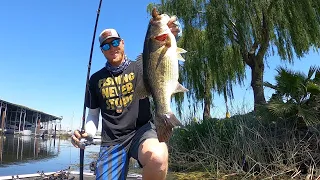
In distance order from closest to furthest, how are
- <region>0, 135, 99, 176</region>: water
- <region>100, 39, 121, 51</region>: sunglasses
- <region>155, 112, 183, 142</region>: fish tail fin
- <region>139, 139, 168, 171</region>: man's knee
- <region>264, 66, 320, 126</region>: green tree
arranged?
<region>155, 112, 183, 142</region>: fish tail fin → <region>139, 139, 168, 171</region>: man's knee → <region>100, 39, 121, 51</region>: sunglasses → <region>264, 66, 320, 126</region>: green tree → <region>0, 135, 99, 176</region>: water

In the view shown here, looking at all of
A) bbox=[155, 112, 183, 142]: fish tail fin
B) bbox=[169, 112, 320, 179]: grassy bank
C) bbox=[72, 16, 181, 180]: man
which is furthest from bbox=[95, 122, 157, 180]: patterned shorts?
bbox=[169, 112, 320, 179]: grassy bank

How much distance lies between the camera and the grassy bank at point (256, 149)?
732 centimetres

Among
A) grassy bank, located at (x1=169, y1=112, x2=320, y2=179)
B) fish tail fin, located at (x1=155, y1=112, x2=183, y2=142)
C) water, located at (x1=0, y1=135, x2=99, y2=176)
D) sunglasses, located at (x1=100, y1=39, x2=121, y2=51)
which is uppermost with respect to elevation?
sunglasses, located at (x1=100, y1=39, x2=121, y2=51)

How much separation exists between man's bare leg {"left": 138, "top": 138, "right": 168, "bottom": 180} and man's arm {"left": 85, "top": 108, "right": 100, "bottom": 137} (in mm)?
773

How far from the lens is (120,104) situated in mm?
3129

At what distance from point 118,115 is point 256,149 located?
5.55 metres

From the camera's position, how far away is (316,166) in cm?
704

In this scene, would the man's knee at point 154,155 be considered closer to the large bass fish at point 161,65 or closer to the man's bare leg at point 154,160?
the man's bare leg at point 154,160

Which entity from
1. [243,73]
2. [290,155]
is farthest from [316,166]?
[243,73]

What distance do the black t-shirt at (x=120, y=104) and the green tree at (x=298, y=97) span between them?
5093 millimetres

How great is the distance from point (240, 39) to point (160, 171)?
38.0ft

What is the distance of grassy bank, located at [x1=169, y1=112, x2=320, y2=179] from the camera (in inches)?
288

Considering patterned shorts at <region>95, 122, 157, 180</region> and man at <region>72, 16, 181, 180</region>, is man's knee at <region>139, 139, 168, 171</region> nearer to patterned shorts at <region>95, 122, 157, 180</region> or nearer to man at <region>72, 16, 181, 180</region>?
man at <region>72, 16, 181, 180</region>

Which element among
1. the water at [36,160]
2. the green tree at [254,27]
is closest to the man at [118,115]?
the water at [36,160]
